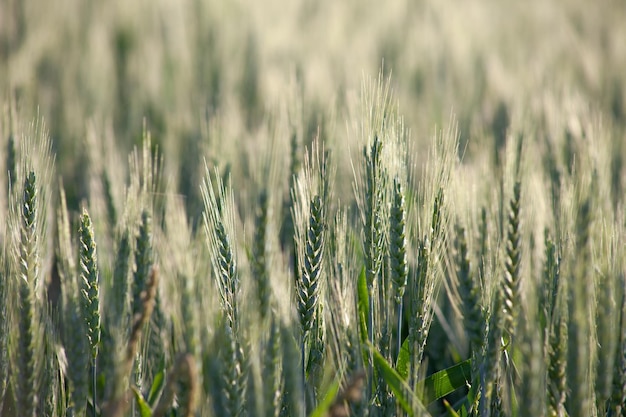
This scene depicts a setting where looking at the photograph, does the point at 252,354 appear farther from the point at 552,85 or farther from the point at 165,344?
the point at 552,85

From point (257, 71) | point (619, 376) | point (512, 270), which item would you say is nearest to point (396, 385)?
point (512, 270)

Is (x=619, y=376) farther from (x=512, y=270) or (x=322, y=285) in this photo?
(x=322, y=285)

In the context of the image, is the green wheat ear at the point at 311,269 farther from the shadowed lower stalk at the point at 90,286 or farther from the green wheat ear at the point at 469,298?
the shadowed lower stalk at the point at 90,286

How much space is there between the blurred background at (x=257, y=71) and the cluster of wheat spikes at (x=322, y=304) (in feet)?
2.73

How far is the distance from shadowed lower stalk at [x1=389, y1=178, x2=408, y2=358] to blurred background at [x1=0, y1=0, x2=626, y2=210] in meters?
0.86

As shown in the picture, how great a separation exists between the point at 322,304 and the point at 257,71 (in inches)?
108

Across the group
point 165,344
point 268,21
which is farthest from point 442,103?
point 165,344

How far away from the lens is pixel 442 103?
11.5ft

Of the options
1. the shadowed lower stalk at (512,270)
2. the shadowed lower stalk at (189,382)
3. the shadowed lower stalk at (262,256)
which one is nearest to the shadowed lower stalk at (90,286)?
the shadowed lower stalk at (189,382)

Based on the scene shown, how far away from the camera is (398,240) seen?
52.4 inches

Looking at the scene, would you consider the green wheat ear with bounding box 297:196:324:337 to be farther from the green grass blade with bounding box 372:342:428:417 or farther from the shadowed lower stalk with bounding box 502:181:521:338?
the shadowed lower stalk with bounding box 502:181:521:338

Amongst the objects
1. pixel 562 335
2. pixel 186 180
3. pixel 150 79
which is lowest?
pixel 562 335

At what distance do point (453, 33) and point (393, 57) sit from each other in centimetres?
60

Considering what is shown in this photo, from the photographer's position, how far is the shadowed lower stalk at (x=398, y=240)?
1.33 m
